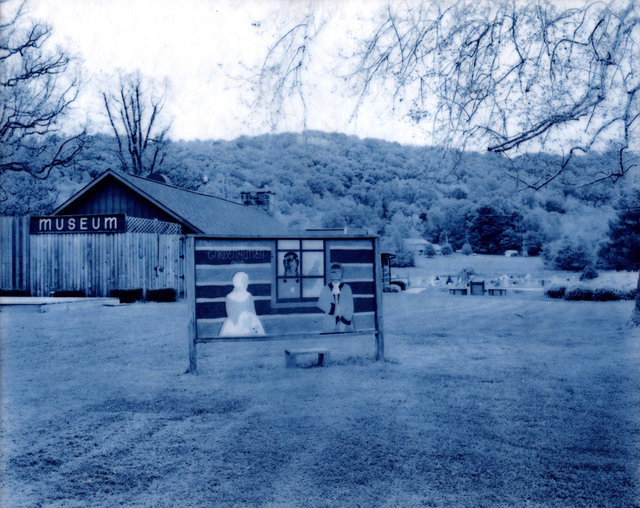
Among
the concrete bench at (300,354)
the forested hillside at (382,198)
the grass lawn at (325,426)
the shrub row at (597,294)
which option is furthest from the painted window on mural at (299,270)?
the shrub row at (597,294)

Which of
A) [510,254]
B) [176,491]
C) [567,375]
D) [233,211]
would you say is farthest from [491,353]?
[510,254]

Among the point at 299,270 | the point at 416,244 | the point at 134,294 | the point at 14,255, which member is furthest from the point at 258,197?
the point at 299,270

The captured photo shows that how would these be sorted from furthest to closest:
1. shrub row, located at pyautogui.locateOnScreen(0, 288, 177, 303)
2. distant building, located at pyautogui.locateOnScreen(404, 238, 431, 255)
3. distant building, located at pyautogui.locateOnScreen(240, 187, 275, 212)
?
distant building, located at pyautogui.locateOnScreen(404, 238, 431, 255)
distant building, located at pyautogui.locateOnScreen(240, 187, 275, 212)
shrub row, located at pyautogui.locateOnScreen(0, 288, 177, 303)

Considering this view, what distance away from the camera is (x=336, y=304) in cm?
888

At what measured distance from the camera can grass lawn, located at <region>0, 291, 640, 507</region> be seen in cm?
398

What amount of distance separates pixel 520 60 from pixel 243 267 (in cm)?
504

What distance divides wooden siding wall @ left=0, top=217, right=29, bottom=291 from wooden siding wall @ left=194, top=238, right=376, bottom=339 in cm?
1803

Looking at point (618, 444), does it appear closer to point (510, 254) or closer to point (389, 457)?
point (389, 457)

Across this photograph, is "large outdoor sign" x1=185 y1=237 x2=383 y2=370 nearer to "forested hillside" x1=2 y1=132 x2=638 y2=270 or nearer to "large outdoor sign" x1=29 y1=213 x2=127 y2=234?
"forested hillside" x1=2 y1=132 x2=638 y2=270

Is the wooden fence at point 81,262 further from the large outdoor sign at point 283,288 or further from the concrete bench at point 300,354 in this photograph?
the concrete bench at point 300,354

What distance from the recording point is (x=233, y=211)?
30.4m

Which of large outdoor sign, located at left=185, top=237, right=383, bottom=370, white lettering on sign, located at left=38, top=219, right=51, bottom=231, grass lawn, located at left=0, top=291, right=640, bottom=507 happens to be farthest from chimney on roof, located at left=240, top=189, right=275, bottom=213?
large outdoor sign, located at left=185, top=237, right=383, bottom=370

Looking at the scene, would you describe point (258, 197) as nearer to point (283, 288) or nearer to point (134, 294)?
point (134, 294)

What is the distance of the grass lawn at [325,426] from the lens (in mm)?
3984
